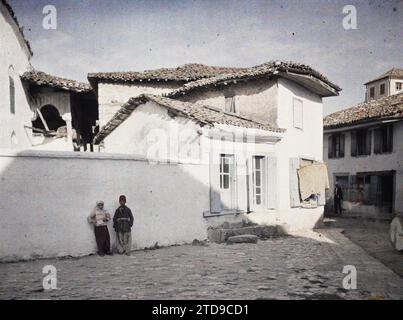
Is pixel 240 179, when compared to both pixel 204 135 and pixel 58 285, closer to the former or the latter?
pixel 204 135

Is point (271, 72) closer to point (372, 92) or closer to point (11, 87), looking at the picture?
point (11, 87)

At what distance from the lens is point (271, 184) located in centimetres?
1162

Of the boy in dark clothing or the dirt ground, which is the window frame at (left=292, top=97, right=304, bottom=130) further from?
the boy in dark clothing

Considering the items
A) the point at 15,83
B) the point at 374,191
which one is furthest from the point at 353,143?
the point at 15,83

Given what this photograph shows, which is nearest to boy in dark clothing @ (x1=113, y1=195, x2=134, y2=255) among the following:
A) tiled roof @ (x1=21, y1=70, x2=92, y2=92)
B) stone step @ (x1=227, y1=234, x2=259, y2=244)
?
stone step @ (x1=227, y1=234, x2=259, y2=244)

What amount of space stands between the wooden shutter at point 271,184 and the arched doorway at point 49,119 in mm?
10268

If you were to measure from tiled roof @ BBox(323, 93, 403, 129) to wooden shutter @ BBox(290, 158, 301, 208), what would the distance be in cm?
807

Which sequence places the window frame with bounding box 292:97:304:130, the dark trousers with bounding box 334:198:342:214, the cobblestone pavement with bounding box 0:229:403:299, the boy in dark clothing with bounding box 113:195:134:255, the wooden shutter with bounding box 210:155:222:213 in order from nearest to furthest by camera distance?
the cobblestone pavement with bounding box 0:229:403:299 < the boy in dark clothing with bounding box 113:195:134:255 < the wooden shutter with bounding box 210:155:222:213 < the window frame with bounding box 292:97:304:130 < the dark trousers with bounding box 334:198:342:214

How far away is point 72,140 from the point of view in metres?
14.7

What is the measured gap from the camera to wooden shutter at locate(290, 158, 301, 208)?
40.1 ft

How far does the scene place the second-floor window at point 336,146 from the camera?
67.7ft

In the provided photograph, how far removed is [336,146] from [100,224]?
57.8 ft
